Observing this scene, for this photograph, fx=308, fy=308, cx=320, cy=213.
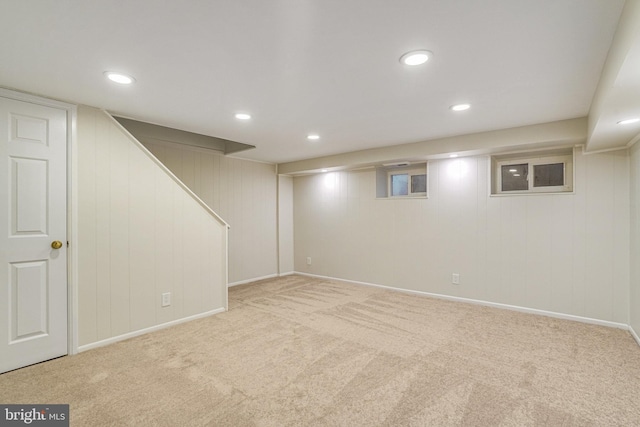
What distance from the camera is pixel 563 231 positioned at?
343 cm

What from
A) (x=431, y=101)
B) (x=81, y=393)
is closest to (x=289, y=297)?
(x=81, y=393)

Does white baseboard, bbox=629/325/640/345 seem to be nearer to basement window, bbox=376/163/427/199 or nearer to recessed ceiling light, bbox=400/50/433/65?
basement window, bbox=376/163/427/199

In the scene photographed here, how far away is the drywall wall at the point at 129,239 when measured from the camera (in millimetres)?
2709

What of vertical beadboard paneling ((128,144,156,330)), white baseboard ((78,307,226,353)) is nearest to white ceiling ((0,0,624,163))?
vertical beadboard paneling ((128,144,156,330))

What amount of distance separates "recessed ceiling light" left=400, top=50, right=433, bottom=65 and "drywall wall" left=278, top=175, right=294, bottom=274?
163 inches

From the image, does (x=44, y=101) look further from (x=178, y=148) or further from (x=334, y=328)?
(x=334, y=328)

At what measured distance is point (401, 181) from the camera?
4.84 m

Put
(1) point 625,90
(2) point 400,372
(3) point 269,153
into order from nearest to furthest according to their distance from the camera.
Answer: (1) point 625,90 < (2) point 400,372 < (3) point 269,153

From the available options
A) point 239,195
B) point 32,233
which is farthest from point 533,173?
point 32,233

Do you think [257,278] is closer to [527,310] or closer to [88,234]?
[88,234]

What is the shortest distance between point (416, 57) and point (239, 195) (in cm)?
387

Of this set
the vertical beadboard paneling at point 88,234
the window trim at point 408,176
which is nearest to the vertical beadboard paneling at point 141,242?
the vertical beadboard paneling at point 88,234

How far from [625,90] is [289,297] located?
3883mm

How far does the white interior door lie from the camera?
7.64 feet
